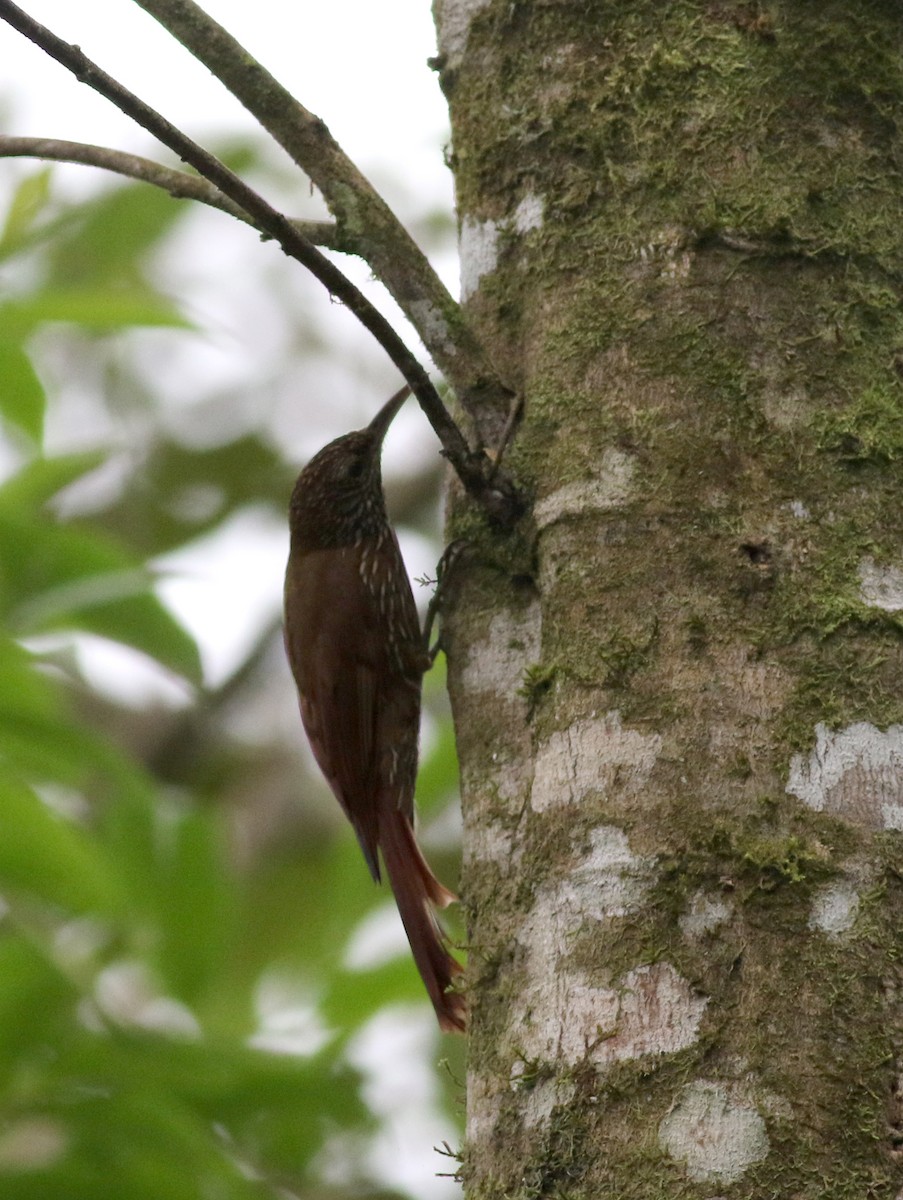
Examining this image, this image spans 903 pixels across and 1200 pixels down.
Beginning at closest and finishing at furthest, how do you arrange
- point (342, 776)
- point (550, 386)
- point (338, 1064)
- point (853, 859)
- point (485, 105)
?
point (853, 859) → point (550, 386) → point (485, 105) → point (338, 1064) → point (342, 776)

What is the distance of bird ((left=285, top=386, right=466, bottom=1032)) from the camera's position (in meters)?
3.44

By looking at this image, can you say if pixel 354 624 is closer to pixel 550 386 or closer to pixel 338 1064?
pixel 338 1064

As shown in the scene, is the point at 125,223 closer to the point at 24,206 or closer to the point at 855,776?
the point at 24,206

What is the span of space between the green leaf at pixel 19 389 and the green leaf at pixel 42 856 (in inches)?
24.3

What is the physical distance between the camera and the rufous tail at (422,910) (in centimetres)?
281

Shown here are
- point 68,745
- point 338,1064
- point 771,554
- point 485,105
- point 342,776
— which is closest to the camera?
point 771,554

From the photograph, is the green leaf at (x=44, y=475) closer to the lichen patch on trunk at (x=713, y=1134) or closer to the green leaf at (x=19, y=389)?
the green leaf at (x=19, y=389)

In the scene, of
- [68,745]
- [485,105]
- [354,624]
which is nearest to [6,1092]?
[68,745]

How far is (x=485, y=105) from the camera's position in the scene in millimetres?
2377

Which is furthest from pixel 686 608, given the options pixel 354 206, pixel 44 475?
pixel 44 475

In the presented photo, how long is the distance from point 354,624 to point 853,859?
205 centimetres

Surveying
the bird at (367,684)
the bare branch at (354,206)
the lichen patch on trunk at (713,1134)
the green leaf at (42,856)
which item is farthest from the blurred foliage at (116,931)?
the lichen patch on trunk at (713,1134)

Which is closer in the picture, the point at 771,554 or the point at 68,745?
the point at 771,554

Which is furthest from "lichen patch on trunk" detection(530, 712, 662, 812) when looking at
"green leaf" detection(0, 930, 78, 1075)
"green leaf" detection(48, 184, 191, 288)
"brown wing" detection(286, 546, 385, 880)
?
"green leaf" detection(48, 184, 191, 288)
